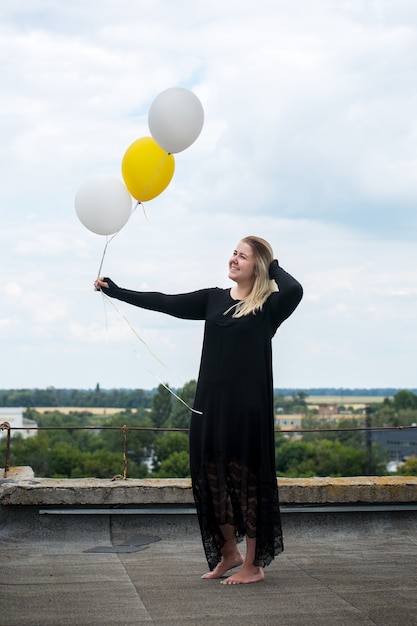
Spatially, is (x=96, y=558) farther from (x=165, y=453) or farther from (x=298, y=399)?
(x=298, y=399)

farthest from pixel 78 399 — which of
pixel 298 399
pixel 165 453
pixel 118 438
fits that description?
pixel 165 453

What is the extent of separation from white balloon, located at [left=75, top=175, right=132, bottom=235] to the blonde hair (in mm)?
790

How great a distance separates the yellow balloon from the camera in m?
5.18

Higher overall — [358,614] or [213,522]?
[213,522]

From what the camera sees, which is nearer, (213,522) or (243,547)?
(213,522)

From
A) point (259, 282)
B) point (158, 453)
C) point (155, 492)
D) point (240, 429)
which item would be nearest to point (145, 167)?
point (259, 282)

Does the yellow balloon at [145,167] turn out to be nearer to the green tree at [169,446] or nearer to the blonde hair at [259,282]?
the blonde hair at [259,282]

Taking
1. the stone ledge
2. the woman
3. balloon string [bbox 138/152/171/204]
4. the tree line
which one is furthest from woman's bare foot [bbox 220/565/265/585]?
the tree line

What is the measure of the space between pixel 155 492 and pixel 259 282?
1.84 m

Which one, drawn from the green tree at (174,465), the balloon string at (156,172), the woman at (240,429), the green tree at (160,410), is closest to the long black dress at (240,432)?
the woman at (240,429)

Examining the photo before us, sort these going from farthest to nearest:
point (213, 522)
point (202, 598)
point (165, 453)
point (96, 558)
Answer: point (165, 453) < point (96, 558) < point (213, 522) < point (202, 598)

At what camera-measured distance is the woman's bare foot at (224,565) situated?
4777 mm

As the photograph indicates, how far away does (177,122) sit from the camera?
16.4 ft

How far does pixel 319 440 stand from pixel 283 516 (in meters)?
88.9
